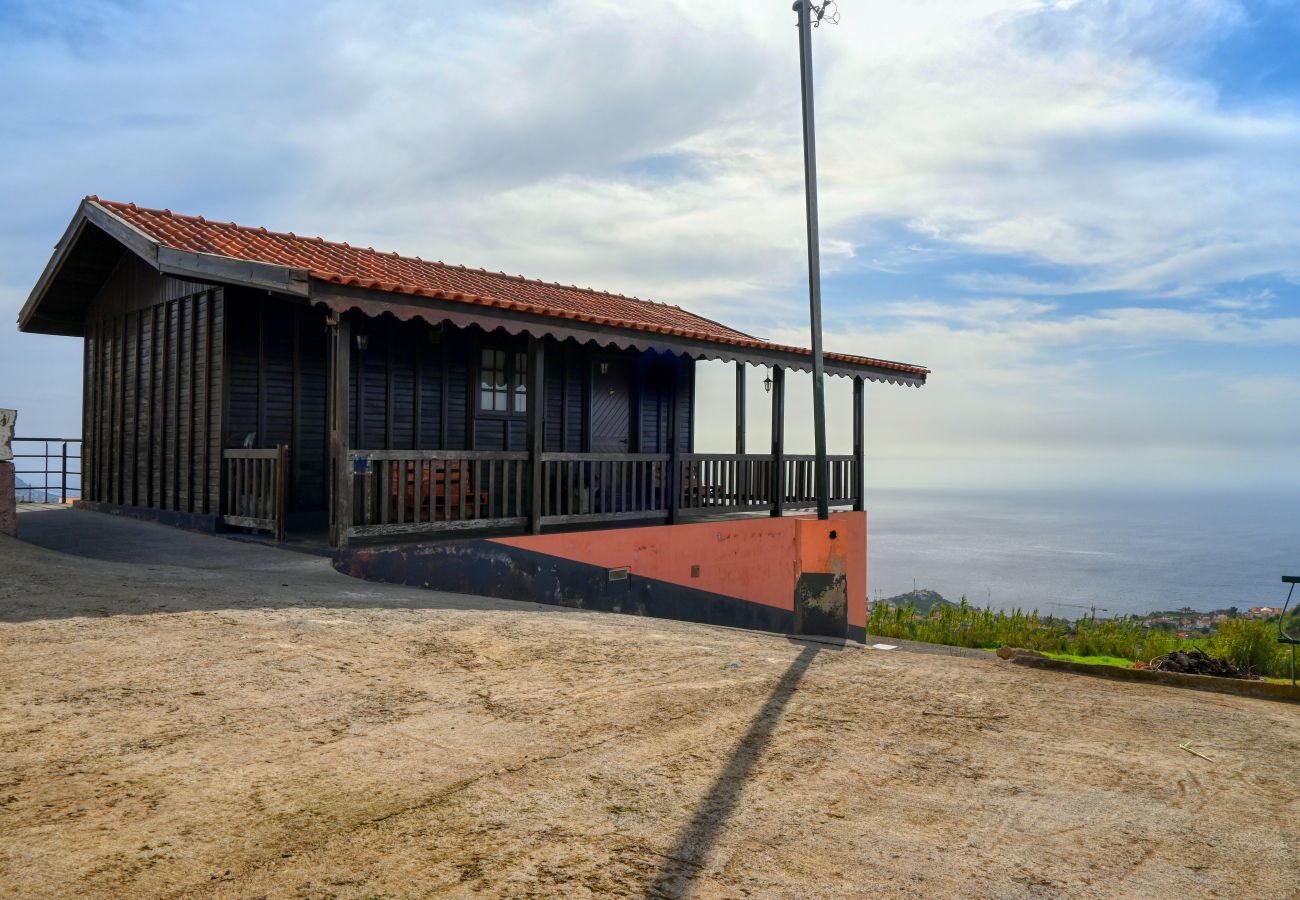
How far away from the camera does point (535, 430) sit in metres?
11.2

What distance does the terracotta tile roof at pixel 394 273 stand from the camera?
10.4 meters

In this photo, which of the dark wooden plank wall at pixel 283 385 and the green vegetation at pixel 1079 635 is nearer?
the dark wooden plank wall at pixel 283 385

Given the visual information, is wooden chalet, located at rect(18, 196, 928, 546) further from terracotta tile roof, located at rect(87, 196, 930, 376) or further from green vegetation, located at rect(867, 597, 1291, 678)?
green vegetation, located at rect(867, 597, 1291, 678)

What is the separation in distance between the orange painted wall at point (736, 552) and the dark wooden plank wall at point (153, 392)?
4599 mm

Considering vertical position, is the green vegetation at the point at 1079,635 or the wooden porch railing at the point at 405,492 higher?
the wooden porch railing at the point at 405,492

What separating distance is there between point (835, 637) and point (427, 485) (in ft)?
18.1

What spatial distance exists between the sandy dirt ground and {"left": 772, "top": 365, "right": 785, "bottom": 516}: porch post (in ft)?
25.8

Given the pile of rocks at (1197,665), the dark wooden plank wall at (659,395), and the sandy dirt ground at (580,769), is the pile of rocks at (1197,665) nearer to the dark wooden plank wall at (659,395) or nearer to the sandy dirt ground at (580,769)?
the sandy dirt ground at (580,769)

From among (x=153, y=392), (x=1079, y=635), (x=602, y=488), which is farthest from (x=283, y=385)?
(x=1079, y=635)

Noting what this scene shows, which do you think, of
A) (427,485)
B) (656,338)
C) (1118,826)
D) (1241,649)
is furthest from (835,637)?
(1241,649)

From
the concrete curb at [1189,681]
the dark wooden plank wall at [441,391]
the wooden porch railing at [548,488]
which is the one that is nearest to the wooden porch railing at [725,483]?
the wooden porch railing at [548,488]

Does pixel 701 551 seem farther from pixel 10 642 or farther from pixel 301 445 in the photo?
pixel 10 642

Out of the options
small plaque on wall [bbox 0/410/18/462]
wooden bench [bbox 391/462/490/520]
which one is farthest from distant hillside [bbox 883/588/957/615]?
small plaque on wall [bbox 0/410/18/462]

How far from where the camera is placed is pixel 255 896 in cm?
287
